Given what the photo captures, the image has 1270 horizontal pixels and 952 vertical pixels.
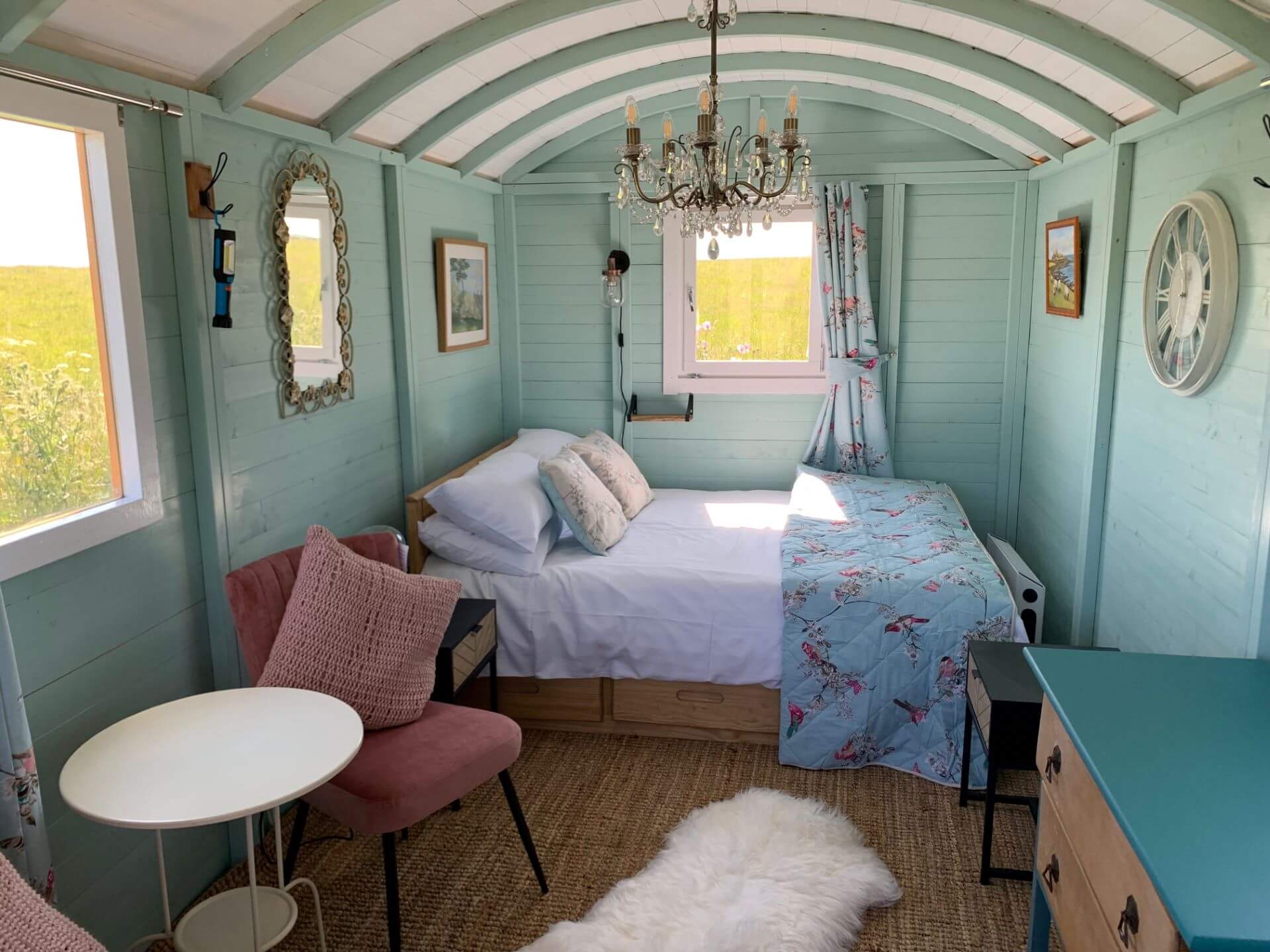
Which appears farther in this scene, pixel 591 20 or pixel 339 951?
pixel 591 20

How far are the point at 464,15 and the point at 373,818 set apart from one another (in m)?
2.30

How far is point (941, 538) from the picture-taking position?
3740 millimetres

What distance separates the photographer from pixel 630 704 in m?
3.57

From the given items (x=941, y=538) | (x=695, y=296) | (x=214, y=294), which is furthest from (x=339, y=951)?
(x=695, y=296)

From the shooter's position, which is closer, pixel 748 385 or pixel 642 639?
pixel 642 639

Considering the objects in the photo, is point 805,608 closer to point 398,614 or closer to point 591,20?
point 398,614

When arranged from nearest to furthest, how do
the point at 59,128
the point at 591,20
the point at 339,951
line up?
the point at 59,128, the point at 339,951, the point at 591,20

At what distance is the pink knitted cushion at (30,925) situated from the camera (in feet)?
4.59

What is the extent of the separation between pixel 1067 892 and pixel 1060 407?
2699 millimetres

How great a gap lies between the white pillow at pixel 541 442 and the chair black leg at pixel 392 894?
2197 mm

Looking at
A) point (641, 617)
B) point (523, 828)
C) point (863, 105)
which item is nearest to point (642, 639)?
point (641, 617)

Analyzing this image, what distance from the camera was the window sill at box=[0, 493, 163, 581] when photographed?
196 centimetres

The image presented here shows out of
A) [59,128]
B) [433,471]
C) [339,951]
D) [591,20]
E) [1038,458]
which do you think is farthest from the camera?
[1038,458]

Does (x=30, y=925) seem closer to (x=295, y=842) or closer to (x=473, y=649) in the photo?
(x=295, y=842)
